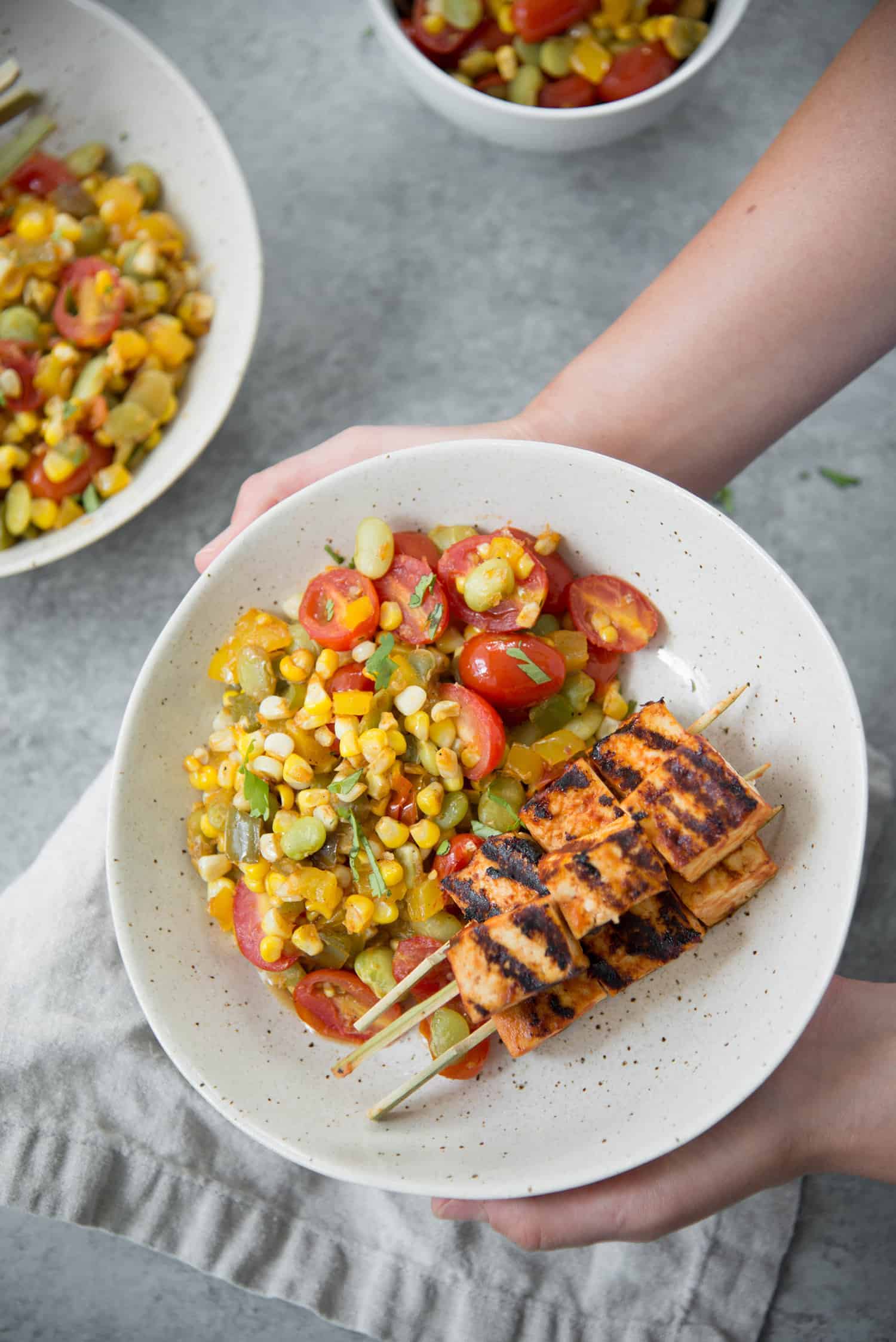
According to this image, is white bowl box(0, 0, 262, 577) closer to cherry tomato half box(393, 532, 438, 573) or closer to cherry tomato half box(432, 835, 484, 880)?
cherry tomato half box(393, 532, 438, 573)

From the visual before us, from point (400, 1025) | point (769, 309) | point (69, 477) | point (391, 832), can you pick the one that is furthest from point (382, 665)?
point (769, 309)

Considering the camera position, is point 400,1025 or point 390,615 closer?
point 400,1025

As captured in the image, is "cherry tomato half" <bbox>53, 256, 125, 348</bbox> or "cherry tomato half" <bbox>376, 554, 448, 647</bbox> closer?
"cherry tomato half" <bbox>376, 554, 448, 647</bbox>

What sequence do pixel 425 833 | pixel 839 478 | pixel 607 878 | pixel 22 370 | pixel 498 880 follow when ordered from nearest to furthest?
1. pixel 607 878
2. pixel 498 880
3. pixel 425 833
4. pixel 22 370
5. pixel 839 478

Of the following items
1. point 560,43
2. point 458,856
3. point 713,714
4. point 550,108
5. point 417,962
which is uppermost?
point 560,43

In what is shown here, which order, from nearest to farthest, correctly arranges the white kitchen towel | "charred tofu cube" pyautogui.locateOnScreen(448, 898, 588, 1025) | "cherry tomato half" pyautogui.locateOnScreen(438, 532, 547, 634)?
"charred tofu cube" pyautogui.locateOnScreen(448, 898, 588, 1025) → "cherry tomato half" pyautogui.locateOnScreen(438, 532, 547, 634) → the white kitchen towel

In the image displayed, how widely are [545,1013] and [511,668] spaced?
830mm

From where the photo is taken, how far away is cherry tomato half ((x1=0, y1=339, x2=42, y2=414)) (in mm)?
3240

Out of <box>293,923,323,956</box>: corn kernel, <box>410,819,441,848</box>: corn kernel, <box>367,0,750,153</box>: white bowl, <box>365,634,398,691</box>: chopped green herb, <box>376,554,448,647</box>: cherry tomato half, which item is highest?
<box>367,0,750,153</box>: white bowl

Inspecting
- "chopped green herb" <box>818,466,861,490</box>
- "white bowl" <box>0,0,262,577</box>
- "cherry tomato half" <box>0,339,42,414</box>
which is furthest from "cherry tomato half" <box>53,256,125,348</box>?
"chopped green herb" <box>818,466,861,490</box>

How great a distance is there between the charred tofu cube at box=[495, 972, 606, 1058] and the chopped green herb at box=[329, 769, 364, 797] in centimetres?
63

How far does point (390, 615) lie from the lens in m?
2.60

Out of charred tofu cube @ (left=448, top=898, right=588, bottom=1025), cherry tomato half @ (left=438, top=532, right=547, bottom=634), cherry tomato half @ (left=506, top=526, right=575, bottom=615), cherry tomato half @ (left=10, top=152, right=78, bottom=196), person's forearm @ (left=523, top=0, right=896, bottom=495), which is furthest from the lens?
cherry tomato half @ (left=10, top=152, right=78, bottom=196)

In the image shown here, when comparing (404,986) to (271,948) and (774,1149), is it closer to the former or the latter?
(271,948)
